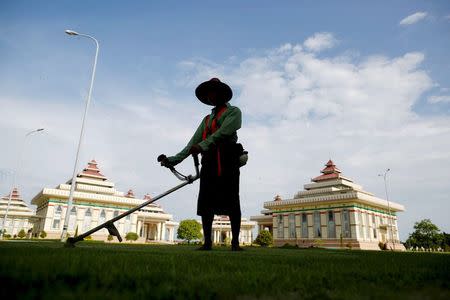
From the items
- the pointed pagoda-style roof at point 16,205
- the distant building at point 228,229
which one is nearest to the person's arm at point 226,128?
the pointed pagoda-style roof at point 16,205

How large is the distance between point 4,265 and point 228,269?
1030 mm

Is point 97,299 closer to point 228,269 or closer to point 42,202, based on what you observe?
point 228,269

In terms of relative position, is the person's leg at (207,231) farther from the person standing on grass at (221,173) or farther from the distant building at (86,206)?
the distant building at (86,206)

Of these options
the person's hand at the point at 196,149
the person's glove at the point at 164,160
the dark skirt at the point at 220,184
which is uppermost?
the person's hand at the point at 196,149

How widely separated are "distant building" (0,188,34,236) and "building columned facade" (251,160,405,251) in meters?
38.1

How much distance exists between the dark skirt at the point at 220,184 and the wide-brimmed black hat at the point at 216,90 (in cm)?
82

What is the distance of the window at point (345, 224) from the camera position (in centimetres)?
3481

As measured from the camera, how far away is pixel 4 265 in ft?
3.96

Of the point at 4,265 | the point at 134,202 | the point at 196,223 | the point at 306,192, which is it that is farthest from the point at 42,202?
the point at 4,265

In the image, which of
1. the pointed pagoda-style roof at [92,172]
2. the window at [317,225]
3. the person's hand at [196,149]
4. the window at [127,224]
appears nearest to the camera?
the person's hand at [196,149]

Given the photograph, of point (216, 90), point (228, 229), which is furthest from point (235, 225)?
point (228, 229)

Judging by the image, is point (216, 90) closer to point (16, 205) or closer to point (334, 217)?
point (334, 217)

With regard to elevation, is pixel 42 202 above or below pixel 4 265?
above

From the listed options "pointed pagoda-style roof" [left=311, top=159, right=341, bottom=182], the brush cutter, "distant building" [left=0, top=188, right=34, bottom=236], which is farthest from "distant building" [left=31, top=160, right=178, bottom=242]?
the brush cutter
